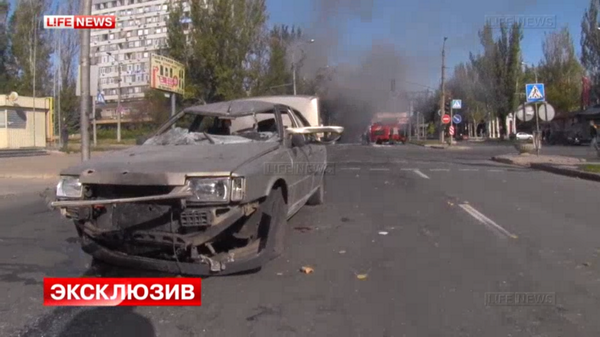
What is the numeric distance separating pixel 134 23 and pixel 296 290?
97.1 metres

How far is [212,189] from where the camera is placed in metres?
4.35

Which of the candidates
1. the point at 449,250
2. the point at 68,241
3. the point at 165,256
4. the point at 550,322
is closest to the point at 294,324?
the point at 165,256

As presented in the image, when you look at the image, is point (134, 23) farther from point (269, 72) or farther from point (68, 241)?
point (68, 241)

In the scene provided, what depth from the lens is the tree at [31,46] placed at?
37.9 metres

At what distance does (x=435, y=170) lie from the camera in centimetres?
1686

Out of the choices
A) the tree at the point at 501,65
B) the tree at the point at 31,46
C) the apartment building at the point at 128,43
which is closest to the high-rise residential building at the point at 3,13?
the tree at the point at 31,46

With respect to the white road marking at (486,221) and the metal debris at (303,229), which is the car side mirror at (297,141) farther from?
the white road marking at (486,221)

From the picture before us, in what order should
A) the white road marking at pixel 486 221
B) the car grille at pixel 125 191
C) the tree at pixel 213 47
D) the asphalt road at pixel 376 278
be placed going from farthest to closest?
the tree at pixel 213 47 → the white road marking at pixel 486 221 → the car grille at pixel 125 191 → the asphalt road at pixel 376 278

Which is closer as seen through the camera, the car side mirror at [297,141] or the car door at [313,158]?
the car side mirror at [297,141]

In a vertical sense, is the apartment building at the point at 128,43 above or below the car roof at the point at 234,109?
above

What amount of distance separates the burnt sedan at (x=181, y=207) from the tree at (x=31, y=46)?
1450 inches

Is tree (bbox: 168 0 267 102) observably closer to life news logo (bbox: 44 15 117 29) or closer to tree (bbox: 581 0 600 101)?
life news logo (bbox: 44 15 117 29)

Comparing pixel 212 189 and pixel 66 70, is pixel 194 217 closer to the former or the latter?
pixel 212 189

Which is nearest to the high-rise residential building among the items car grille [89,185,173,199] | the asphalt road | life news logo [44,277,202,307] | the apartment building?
the asphalt road
